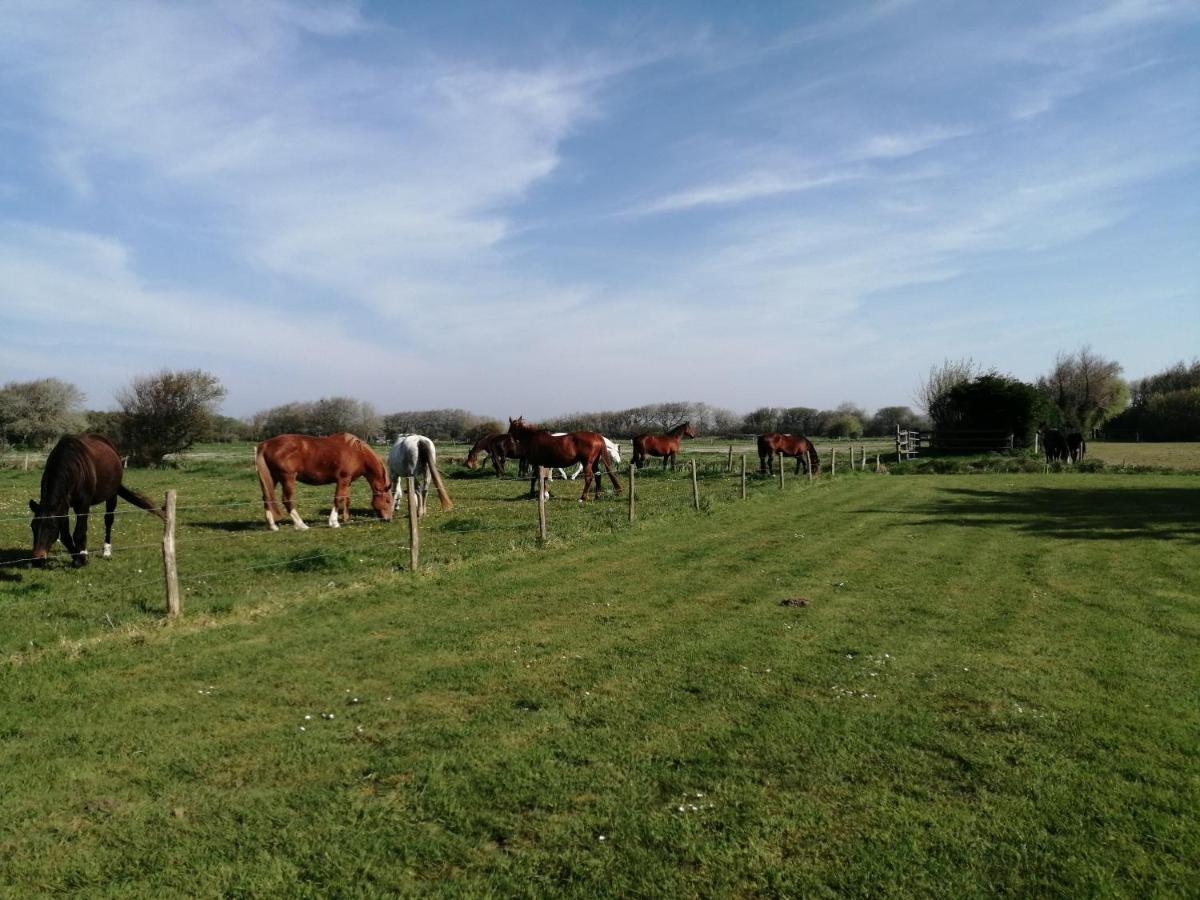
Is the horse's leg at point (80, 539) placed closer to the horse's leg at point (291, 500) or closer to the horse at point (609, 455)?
the horse's leg at point (291, 500)

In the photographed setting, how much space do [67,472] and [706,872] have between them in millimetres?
11640

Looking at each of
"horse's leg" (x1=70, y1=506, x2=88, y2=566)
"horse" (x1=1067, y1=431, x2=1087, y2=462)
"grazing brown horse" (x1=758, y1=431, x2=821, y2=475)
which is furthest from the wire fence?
"horse" (x1=1067, y1=431, x2=1087, y2=462)

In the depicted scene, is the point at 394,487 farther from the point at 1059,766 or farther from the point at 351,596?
the point at 1059,766

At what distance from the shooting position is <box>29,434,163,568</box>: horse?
10.8m

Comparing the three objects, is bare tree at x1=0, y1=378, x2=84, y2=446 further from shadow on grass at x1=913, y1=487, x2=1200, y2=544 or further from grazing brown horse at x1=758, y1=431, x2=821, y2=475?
shadow on grass at x1=913, y1=487, x2=1200, y2=544

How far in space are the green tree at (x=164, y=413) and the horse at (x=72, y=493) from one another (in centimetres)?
3346

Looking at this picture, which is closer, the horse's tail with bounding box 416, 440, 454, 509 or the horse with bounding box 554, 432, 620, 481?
the horse's tail with bounding box 416, 440, 454, 509

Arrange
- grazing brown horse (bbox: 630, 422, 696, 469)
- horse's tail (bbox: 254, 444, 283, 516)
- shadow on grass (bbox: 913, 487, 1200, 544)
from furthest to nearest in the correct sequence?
grazing brown horse (bbox: 630, 422, 696, 469), horse's tail (bbox: 254, 444, 283, 516), shadow on grass (bbox: 913, 487, 1200, 544)

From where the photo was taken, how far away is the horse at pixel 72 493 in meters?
10.8

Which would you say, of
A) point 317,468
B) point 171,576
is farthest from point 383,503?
point 171,576

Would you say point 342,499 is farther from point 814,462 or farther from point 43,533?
point 814,462

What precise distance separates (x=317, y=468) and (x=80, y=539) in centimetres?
481

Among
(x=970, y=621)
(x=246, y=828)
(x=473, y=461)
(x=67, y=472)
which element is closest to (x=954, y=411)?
(x=473, y=461)

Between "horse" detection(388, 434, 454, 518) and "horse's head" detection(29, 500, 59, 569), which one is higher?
"horse" detection(388, 434, 454, 518)
